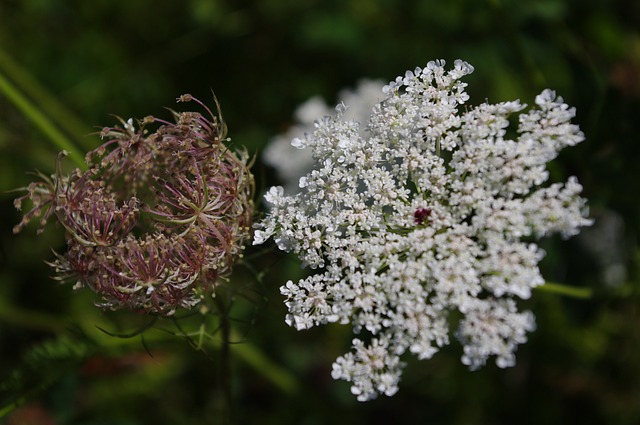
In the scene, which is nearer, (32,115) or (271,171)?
(32,115)

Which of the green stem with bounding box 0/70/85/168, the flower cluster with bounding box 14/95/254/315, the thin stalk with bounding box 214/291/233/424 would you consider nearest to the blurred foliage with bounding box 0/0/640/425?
the green stem with bounding box 0/70/85/168

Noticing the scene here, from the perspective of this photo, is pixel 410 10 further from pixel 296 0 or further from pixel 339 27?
pixel 296 0

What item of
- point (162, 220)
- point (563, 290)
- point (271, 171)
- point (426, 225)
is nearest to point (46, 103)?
point (271, 171)

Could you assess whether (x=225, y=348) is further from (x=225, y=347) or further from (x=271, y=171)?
(x=271, y=171)

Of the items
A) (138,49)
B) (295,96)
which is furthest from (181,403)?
(138,49)

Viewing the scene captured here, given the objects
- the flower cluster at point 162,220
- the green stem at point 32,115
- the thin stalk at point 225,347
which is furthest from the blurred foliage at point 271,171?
the flower cluster at point 162,220

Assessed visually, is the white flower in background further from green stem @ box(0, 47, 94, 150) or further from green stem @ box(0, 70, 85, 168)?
green stem @ box(0, 70, 85, 168)
